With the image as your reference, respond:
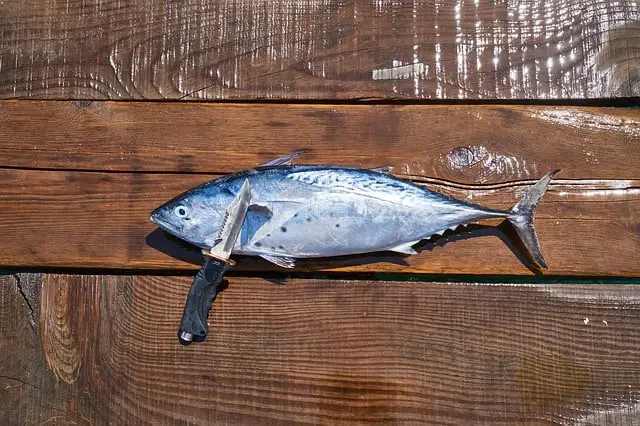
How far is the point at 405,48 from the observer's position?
254cm

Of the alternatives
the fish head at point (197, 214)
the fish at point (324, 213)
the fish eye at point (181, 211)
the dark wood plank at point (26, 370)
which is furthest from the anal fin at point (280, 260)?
the dark wood plank at point (26, 370)

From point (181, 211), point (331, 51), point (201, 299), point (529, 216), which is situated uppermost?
point (331, 51)

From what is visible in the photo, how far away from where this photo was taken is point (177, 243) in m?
2.34

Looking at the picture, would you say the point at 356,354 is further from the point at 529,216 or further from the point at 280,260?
the point at 529,216

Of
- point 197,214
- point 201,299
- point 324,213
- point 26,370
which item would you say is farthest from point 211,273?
point 26,370

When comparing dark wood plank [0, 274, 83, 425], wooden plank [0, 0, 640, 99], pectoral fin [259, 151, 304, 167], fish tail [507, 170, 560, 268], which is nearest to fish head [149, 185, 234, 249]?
pectoral fin [259, 151, 304, 167]

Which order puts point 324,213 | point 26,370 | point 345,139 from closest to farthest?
point 324,213, point 26,370, point 345,139

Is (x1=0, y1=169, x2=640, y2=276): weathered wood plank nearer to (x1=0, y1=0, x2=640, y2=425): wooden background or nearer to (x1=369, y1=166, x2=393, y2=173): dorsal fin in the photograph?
(x1=0, y1=0, x2=640, y2=425): wooden background

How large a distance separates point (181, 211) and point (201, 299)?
1.27 ft

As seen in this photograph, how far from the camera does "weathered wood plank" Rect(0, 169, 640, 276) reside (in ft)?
7.57

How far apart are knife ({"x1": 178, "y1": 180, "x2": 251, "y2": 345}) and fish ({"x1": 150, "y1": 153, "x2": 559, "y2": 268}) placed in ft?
0.19

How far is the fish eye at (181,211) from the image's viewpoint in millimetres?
2184

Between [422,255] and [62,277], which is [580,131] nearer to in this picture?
[422,255]

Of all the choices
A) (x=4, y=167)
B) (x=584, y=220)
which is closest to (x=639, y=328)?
(x=584, y=220)
